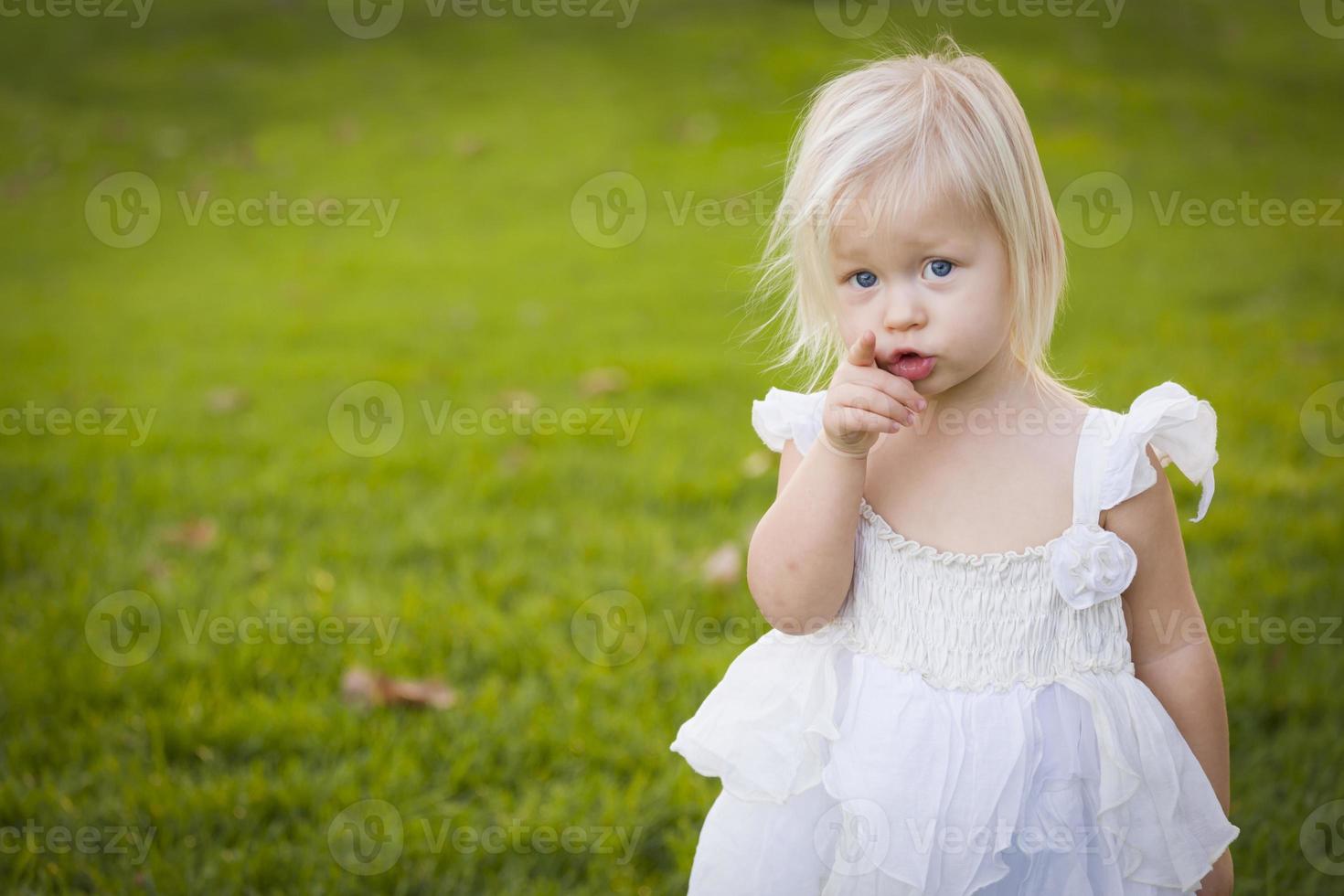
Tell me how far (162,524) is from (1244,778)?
335 centimetres

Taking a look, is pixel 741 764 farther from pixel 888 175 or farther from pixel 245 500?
pixel 245 500

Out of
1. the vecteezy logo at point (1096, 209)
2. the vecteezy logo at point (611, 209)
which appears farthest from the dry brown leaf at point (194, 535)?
the vecteezy logo at point (1096, 209)

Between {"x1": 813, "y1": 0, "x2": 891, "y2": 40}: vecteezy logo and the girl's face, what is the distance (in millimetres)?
10741

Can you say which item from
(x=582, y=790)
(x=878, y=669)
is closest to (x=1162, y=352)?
(x=582, y=790)

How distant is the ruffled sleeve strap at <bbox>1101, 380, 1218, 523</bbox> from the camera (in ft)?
5.02

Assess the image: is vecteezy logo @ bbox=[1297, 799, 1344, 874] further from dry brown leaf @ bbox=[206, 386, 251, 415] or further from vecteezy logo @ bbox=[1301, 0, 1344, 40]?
vecteezy logo @ bbox=[1301, 0, 1344, 40]

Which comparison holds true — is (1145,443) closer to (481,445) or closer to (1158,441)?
(1158,441)

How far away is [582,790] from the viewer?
260cm

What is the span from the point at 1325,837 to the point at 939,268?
1.76m

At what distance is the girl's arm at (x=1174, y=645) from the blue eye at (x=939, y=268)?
41 cm

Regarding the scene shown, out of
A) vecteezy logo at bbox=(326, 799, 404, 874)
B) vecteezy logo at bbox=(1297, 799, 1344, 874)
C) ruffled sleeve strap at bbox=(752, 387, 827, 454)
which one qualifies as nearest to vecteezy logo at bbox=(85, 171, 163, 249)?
vecteezy logo at bbox=(326, 799, 404, 874)

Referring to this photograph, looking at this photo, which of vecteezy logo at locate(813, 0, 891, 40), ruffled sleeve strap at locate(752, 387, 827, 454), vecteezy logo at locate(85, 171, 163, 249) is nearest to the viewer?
ruffled sleeve strap at locate(752, 387, 827, 454)

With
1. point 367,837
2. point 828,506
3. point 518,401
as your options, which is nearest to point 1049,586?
point 828,506

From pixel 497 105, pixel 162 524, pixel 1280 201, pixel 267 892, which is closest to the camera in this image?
pixel 267 892
